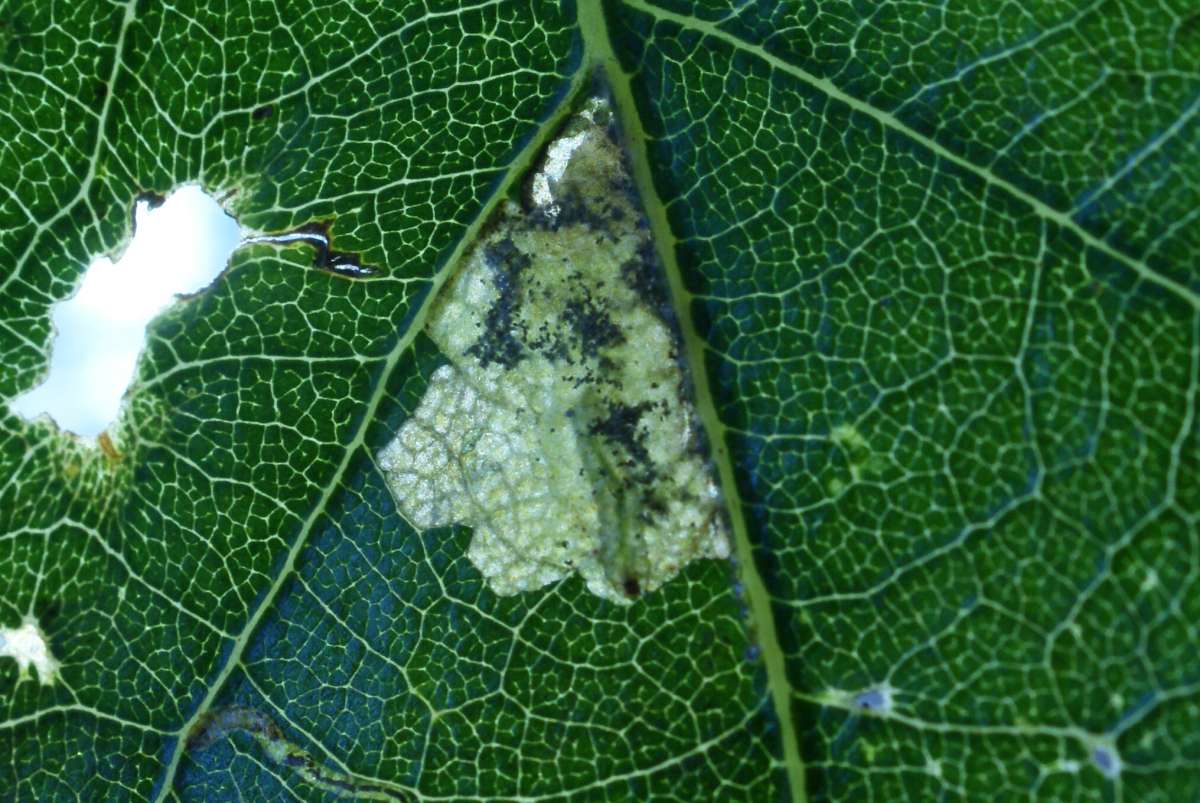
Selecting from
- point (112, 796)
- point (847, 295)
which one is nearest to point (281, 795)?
point (112, 796)

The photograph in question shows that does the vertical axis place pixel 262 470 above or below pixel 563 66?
below

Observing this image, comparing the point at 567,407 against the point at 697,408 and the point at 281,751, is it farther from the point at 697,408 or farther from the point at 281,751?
the point at 281,751

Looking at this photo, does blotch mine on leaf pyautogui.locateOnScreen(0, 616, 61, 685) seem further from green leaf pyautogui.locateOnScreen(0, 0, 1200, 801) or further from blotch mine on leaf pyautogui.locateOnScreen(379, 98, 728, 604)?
blotch mine on leaf pyautogui.locateOnScreen(379, 98, 728, 604)

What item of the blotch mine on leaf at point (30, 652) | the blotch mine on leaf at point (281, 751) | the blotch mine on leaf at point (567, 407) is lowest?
the blotch mine on leaf at point (281, 751)

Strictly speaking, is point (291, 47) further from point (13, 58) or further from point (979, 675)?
point (979, 675)

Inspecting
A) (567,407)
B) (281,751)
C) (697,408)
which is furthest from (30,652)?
(697,408)

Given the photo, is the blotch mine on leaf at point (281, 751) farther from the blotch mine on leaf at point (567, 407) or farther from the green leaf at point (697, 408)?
the blotch mine on leaf at point (567, 407)

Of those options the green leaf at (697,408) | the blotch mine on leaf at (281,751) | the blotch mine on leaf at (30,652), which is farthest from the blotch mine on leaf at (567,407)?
the blotch mine on leaf at (30,652)
